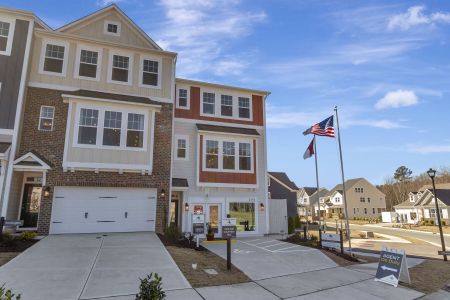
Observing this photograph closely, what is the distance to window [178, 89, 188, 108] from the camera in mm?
19188

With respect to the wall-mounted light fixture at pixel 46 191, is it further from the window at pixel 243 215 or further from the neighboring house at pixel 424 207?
the neighboring house at pixel 424 207

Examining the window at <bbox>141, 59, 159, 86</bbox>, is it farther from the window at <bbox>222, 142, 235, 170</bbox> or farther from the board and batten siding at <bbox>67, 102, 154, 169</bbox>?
the window at <bbox>222, 142, 235, 170</bbox>

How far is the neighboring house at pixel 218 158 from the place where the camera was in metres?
18.3

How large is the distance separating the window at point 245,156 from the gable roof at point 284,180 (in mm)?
17664

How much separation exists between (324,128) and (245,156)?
5.37 m

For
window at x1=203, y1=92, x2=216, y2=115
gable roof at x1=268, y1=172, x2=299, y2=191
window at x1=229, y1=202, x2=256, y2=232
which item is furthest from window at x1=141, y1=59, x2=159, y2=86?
gable roof at x1=268, y1=172, x2=299, y2=191

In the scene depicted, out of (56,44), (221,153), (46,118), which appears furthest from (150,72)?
(221,153)

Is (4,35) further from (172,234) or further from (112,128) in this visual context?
(172,234)

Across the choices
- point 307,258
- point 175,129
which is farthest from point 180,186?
point 307,258

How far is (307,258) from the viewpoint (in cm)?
1238

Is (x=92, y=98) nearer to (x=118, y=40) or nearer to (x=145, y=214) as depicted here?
(x=118, y=40)

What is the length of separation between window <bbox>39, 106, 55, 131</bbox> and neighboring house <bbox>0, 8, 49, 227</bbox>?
2.92ft

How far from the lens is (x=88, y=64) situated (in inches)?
634

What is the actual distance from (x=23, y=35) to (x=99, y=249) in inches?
457
